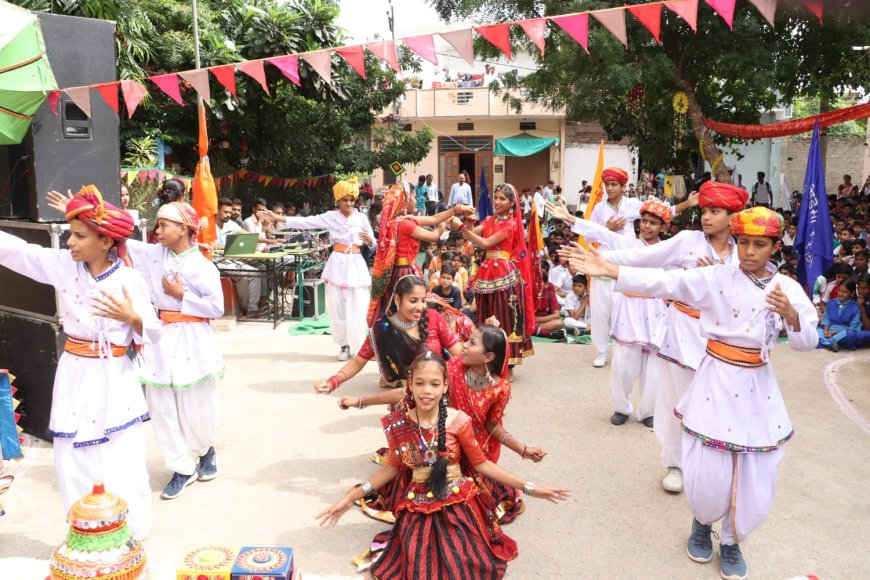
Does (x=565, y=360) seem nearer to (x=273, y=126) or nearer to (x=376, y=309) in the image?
(x=376, y=309)

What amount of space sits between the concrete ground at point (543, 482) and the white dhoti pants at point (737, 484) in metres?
0.34

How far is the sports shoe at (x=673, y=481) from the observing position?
486 cm

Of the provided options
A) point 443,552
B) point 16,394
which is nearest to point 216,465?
point 16,394

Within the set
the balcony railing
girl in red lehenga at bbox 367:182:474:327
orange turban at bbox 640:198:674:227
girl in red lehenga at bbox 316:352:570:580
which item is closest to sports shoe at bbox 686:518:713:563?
girl in red lehenga at bbox 316:352:570:580

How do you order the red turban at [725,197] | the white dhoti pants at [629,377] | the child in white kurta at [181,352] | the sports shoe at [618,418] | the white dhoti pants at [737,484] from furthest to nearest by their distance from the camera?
the sports shoe at [618,418], the white dhoti pants at [629,377], the child in white kurta at [181,352], the red turban at [725,197], the white dhoti pants at [737,484]

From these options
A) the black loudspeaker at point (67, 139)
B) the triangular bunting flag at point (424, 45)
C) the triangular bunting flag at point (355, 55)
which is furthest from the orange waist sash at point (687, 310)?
the black loudspeaker at point (67, 139)

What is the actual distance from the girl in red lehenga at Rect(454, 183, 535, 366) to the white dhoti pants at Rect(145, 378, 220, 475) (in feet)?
9.66

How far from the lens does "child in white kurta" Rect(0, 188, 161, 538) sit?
383cm

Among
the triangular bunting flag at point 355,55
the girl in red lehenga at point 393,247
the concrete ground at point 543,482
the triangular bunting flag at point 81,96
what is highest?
the triangular bunting flag at point 355,55

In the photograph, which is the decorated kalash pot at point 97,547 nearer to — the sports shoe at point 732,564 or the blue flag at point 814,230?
the sports shoe at point 732,564

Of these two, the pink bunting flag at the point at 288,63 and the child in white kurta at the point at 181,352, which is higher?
the pink bunting flag at the point at 288,63

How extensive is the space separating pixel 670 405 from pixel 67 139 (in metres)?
4.42

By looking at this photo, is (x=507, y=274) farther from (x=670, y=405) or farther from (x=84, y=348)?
(x=84, y=348)

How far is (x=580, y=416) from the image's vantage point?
6.41m
